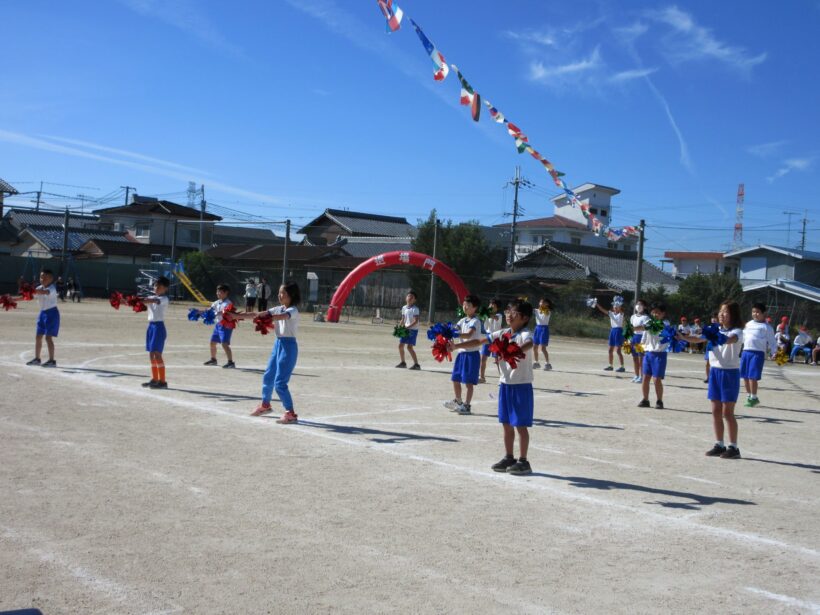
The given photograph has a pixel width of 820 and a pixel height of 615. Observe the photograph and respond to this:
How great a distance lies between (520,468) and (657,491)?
4.37ft

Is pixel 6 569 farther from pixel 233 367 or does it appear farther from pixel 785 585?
pixel 233 367

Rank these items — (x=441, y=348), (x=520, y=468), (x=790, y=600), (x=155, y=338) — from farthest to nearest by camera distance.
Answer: (x=155, y=338)
(x=441, y=348)
(x=520, y=468)
(x=790, y=600)

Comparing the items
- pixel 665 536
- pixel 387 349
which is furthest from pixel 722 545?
pixel 387 349

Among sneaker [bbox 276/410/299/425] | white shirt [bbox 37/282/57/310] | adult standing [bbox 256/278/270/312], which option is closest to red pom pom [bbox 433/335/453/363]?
sneaker [bbox 276/410/299/425]

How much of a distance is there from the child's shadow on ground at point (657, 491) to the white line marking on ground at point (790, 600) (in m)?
2.07

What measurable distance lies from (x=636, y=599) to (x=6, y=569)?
3.78m

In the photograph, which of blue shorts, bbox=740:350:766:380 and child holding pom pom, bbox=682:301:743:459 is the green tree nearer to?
blue shorts, bbox=740:350:766:380

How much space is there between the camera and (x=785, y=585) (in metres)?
5.06

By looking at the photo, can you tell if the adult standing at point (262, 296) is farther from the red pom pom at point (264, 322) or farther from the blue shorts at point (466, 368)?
the red pom pom at point (264, 322)

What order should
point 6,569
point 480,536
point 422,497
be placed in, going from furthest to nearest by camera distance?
point 422,497, point 480,536, point 6,569

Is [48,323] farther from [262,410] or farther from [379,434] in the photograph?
[379,434]

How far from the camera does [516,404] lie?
26.1 feet

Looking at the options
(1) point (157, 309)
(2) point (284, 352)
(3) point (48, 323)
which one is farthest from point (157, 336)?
(2) point (284, 352)

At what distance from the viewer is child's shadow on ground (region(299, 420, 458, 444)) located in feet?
31.4
